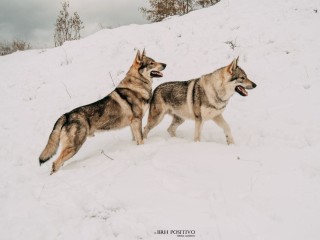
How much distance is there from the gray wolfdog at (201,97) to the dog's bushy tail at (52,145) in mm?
1887

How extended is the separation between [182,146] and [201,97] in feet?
3.50

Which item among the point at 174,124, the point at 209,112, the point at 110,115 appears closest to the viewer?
the point at 209,112

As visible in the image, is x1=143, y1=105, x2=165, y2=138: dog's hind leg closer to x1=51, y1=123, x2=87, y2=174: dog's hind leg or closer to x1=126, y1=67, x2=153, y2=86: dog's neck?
x1=126, y1=67, x2=153, y2=86: dog's neck

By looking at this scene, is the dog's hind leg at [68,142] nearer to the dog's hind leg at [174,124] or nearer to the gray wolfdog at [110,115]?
the gray wolfdog at [110,115]

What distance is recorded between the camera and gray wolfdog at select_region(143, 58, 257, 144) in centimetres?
575

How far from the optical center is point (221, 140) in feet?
21.5

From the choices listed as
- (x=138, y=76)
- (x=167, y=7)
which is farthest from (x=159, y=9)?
(x=138, y=76)

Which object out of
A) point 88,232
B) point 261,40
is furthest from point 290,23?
point 88,232

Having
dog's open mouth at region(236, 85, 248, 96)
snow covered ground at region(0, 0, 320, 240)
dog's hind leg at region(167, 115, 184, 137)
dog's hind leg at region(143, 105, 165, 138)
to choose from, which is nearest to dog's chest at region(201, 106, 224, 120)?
dog's open mouth at region(236, 85, 248, 96)

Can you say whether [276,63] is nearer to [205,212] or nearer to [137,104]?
[137,104]

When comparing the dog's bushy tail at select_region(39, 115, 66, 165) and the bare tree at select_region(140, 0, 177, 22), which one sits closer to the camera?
the dog's bushy tail at select_region(39, 115, 66, 165)

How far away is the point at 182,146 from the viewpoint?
565cm

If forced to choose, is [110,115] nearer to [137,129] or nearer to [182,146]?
[137,129]

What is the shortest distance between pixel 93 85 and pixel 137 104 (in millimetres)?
3598
